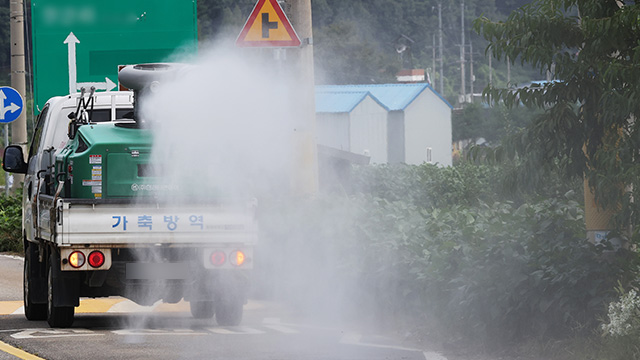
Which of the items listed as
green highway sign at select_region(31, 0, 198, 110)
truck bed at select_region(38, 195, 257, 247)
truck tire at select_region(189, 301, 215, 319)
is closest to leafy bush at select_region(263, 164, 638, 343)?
truck tire at select_region(189, 301, 215, 319)

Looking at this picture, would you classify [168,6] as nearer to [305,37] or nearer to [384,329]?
[305,37]

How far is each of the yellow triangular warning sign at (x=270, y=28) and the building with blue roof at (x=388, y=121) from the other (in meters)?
69.2

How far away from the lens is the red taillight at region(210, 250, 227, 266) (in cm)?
1067

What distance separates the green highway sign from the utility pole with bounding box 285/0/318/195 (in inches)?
207

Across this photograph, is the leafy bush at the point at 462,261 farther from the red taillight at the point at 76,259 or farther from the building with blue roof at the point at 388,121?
the building with blue roof at the point at 388,121

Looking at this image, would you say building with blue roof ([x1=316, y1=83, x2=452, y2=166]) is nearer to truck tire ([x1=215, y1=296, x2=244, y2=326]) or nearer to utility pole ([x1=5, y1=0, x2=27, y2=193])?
utility pole ([x1=5, y1=0, x2=27, y2=193])

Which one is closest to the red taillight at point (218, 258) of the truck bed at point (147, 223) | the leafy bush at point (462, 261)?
the truck bed at point (147, 223)

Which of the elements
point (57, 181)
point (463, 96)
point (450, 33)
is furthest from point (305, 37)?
point (450, 33)

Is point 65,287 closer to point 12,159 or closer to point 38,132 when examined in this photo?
point 12,159

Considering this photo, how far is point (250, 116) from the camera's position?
1348 cm

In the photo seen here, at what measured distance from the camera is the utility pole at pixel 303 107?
47.5ft

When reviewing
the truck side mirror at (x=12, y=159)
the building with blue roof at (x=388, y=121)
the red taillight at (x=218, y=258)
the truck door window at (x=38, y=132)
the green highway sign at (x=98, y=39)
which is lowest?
the red taillight at (x=218, y=258)

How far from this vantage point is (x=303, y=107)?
14555 millimetres

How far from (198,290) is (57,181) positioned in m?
1.62
